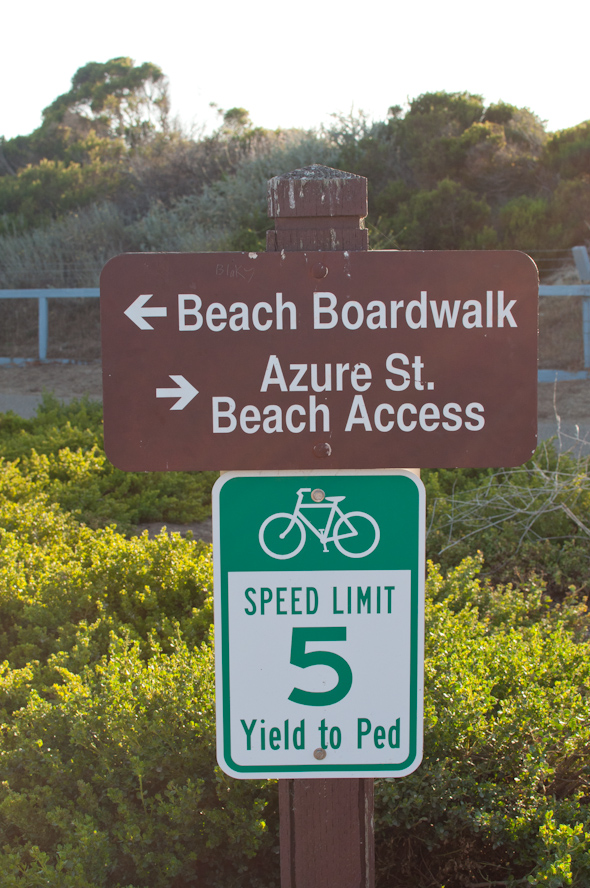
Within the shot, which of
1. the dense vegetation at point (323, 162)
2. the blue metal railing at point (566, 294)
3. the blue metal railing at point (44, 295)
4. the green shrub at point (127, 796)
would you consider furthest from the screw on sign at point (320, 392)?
the blue metal railing at point (44, 295)

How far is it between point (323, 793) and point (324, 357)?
2.77ft

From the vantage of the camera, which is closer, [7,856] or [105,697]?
[7,856]

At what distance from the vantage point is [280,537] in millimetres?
1379

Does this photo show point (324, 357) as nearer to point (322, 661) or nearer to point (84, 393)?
point (322, 661)

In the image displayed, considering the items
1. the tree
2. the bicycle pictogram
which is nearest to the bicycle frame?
the bicycle pictogram

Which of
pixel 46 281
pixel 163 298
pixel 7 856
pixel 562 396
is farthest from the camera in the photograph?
pixel 46 281

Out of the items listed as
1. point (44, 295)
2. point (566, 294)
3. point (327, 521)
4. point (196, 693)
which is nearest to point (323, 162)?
point (44, 295)

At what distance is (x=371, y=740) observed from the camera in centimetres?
139

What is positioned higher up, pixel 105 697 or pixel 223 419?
pixel 223 419

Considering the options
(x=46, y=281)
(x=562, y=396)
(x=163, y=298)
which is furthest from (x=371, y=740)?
(x=46, y=281)

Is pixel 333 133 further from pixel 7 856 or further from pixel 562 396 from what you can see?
pixel 7 856

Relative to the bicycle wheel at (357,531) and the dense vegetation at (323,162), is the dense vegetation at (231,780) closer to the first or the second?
the bicycle wheel at (357,531)

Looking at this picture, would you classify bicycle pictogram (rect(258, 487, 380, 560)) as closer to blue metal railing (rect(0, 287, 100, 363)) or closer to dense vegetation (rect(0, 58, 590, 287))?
dense vegetation (rect(0, 58, 590, 287))

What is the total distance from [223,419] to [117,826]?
3.50ft
